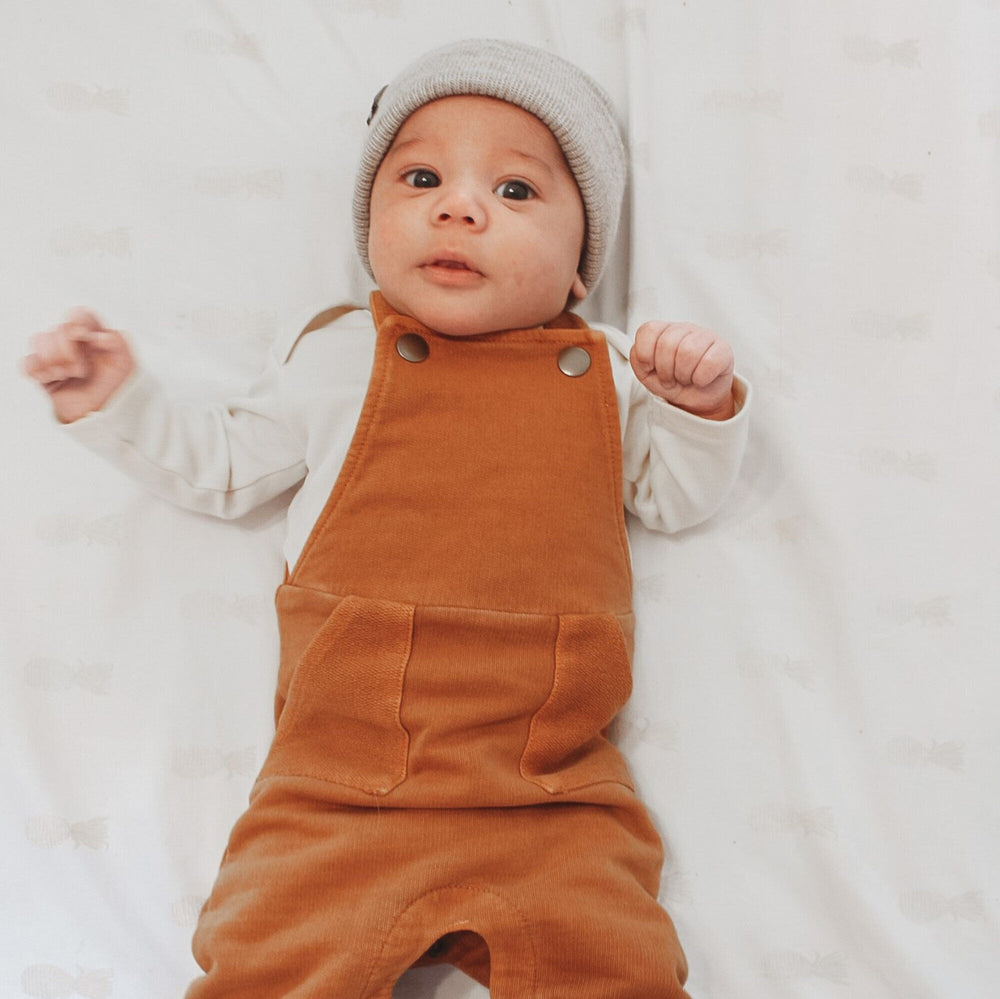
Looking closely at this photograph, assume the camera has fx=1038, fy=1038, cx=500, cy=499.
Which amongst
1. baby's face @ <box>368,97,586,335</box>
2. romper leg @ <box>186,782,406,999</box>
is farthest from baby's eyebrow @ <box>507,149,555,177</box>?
romper leg @ <box>186,782,406,999</box>

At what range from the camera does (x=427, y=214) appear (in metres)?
1.00

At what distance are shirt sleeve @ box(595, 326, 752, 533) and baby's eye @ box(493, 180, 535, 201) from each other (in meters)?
0.18

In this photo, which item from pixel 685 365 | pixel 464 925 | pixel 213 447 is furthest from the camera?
pixel 213 447

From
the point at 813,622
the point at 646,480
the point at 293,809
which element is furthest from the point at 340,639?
the point at 813,622

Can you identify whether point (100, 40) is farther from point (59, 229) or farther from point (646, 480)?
point (646, 480)

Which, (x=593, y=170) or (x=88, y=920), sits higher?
(x=593, y=170)

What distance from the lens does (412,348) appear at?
1.03 metres

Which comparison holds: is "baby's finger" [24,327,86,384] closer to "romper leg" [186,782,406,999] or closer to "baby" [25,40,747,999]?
"baby" [25,40,747,999]

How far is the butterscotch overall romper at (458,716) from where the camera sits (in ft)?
2.92

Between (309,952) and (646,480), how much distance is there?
564 millimetres

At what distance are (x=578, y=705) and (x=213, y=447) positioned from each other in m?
0.47

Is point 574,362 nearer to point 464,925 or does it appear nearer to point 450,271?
point 450,271

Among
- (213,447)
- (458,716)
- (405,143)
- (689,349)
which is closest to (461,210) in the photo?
(405,143)

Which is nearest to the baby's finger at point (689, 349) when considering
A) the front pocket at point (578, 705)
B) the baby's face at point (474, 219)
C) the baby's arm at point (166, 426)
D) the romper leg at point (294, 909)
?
the baby's face at point (474, 219)
